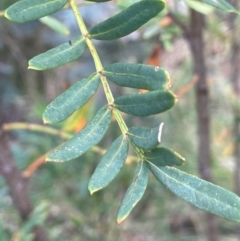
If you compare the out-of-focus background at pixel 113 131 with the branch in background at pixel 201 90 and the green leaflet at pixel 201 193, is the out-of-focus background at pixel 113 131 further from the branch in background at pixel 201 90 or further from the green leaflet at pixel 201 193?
the green leaflet at pixel 201 193

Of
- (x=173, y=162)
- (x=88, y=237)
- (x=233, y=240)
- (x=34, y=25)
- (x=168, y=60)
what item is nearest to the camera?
(x=173, y=162)

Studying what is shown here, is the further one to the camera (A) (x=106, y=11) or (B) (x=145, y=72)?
(A) (x=106, y=11)

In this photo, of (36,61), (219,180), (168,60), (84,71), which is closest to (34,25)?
(84,71)

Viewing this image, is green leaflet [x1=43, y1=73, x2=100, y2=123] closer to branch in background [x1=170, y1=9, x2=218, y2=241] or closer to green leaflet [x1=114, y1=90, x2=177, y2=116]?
green leaflet [x1=114, y1=90, x2=177, y2=116]

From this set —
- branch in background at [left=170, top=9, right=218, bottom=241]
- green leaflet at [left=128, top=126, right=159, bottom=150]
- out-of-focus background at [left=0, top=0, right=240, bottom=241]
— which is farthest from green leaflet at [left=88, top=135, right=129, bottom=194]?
branch in background at [left=170, top=9, right=218, bottom=241]

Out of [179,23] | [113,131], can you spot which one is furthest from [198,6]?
[113,131]

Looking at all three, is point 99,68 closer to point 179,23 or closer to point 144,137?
point 144,137

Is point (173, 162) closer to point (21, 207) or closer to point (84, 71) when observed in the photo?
point (21, 207)
